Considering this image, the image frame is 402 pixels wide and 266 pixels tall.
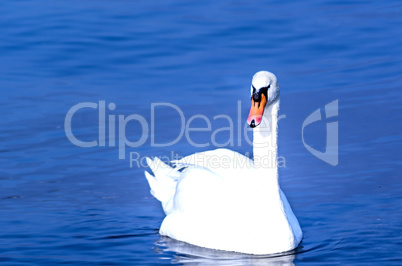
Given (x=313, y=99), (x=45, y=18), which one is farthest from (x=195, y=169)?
(x=45, y=18)

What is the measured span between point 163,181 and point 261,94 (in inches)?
92.0

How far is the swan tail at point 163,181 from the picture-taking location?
9172 millimetres

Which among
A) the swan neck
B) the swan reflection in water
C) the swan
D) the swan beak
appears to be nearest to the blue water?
the swan reflection in water

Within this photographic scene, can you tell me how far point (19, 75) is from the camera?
1405cm

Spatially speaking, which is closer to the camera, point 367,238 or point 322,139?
point 367,238

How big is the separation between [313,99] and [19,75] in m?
4.68

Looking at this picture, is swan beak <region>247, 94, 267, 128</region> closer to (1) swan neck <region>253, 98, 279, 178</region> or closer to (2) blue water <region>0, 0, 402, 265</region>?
(1) swan neck <region>253, 98, 279, 178</region>

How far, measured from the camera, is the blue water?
8.17 m

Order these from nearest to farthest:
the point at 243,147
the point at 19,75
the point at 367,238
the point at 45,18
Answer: the point at 367,238, the point at 243,147, the point at 19,75, the point at 45,18

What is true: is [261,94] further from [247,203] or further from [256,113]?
[247,203]

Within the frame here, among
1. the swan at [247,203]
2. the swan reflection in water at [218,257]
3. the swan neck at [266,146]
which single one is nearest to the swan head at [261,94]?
the swan at [247,203]

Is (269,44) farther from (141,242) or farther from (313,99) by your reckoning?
(141,242)

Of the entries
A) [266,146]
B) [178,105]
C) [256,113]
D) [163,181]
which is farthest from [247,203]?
[178,105]

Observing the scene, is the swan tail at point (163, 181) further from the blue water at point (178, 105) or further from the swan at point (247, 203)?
the swan at point (247, 203)
